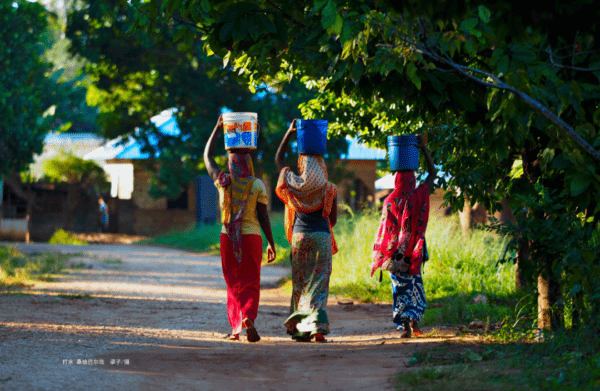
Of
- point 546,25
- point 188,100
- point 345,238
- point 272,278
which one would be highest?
point 188,100

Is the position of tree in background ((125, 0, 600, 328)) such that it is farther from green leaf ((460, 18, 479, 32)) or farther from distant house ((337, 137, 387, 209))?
distant house ((337, 137, 387, 209))

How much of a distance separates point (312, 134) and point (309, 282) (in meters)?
1.45

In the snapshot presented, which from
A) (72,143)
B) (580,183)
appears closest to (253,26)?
(580,183)

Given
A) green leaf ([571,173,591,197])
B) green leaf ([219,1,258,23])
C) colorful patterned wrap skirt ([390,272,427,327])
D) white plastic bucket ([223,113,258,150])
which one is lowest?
colorful patterned wrap skirt ([390,272,427,327])

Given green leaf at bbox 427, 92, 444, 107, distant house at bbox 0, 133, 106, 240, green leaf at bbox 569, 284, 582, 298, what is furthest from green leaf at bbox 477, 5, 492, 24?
distant house at bbox 0, 133, 106, 240

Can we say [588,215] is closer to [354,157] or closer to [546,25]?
[546,25]

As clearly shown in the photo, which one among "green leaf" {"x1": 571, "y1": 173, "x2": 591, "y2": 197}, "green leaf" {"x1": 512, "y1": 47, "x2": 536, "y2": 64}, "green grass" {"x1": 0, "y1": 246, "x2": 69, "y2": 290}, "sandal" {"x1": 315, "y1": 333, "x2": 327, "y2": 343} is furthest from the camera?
"green grass" {"x1": 0, "y1": 246, "x2": 69, "y2": 290}

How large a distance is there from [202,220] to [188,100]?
4488 millimetres

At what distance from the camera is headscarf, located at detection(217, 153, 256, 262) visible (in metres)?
6.57

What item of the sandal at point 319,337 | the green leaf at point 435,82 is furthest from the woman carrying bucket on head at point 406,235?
the green leaf at point 435,82

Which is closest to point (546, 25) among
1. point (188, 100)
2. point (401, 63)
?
point (401, 63)

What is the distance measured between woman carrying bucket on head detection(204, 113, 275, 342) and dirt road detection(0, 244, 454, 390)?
0.38m

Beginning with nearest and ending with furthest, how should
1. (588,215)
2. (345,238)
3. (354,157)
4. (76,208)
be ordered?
1. (588,215)
2. (345,238)
3. (354,157)
4. (76,208)

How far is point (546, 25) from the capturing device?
2.87m
